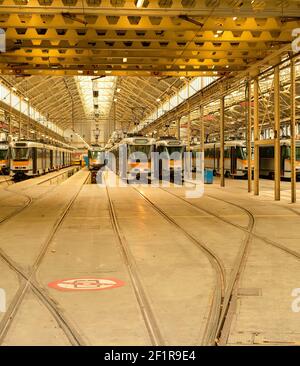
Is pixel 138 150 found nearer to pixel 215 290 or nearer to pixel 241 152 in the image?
pixel 241 152

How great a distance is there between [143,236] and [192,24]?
7470 mm

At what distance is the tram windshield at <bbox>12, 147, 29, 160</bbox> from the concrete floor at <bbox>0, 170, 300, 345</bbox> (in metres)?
24.6

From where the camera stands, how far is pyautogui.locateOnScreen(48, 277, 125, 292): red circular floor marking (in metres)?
8.06

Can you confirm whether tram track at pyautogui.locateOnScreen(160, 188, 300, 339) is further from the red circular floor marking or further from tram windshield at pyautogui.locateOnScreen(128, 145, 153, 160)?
tram windshield at pyautogui.locateOnScreen(128, 145, 153, 160)

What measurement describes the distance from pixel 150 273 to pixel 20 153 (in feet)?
114

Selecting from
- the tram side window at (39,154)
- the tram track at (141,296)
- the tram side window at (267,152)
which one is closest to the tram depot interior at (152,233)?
the tram track at (141,296)

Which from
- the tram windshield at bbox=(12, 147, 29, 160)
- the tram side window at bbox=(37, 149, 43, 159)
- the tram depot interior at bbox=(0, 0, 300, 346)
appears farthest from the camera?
the tram side window at bbox=(37, 149, 43, 159)

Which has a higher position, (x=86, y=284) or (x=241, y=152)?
(x=241, y=152)

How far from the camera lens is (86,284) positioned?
8.34 metres

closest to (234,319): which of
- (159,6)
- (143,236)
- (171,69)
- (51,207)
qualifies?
(143,236)

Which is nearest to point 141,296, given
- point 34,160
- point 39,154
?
point 34,160

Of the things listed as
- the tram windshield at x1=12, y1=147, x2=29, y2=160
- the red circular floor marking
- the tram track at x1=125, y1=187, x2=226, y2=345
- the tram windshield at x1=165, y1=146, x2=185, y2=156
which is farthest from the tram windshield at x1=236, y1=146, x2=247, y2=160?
the red circular floor marking

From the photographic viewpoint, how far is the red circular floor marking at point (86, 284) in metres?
8.06

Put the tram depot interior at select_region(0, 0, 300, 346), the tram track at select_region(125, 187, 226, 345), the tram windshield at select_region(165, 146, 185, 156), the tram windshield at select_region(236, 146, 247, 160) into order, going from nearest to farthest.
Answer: the tram track at select_region(125, 187, 226, 345) → the tram depot interior at select_region(0, 0, 300, 346) → the tram windshield at select_region(165, 146, 185, 156) → the tram windshield at select_region(236, 146, 247, 160)
